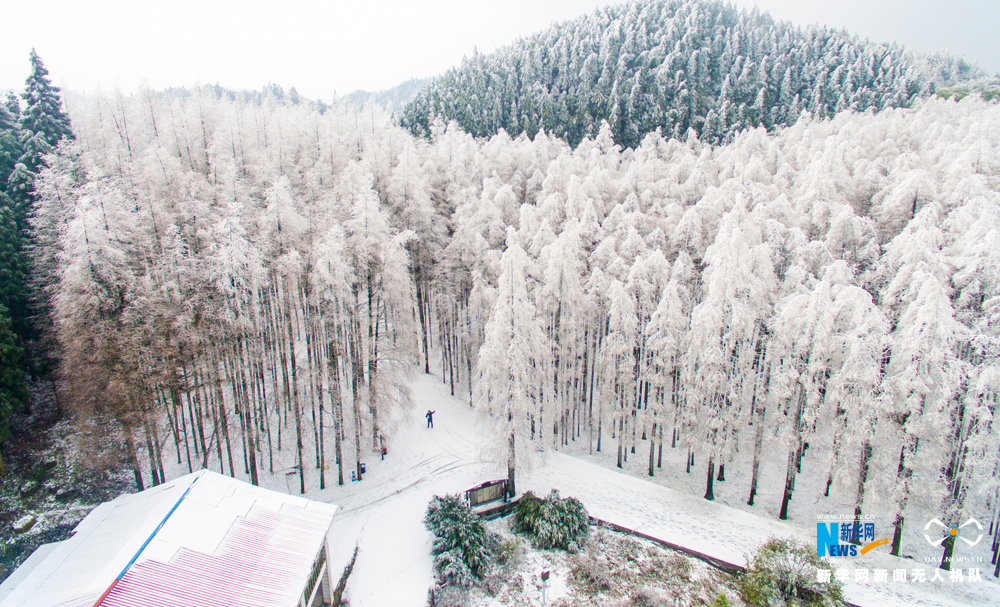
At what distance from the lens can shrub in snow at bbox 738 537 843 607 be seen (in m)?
14.0

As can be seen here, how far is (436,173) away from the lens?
3544cm

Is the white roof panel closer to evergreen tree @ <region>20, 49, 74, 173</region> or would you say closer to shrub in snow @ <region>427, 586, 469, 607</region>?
shrub in snow @ <region>427, 586, 469, 607</region>

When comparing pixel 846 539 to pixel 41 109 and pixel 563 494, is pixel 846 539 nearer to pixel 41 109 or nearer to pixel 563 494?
pixel 563 494

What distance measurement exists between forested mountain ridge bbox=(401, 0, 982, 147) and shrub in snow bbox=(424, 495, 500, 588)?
6263 cm

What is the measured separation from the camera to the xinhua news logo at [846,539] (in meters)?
18.8

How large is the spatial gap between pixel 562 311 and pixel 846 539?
15685 mm

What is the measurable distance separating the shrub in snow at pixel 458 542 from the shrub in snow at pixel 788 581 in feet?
28.9

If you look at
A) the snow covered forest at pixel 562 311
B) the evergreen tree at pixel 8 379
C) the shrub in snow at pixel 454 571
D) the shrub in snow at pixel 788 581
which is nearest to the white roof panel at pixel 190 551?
the shrub in snow at pixel 454 571

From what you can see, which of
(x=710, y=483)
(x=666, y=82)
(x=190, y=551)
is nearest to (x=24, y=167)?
(x=190, y=551)

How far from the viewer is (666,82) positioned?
78.9m

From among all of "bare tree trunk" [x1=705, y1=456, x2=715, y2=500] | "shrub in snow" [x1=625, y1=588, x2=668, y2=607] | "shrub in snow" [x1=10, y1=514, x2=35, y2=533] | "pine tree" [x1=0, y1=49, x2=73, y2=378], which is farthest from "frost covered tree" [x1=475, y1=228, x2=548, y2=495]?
"pine tree" [x1=0, y1=49, x2=73, y2=378]

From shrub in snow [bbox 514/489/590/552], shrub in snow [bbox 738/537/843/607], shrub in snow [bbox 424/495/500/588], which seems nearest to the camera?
shrub in snow [bbox 738/537/843/607]

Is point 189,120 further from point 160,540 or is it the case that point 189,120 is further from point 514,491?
point 514,491

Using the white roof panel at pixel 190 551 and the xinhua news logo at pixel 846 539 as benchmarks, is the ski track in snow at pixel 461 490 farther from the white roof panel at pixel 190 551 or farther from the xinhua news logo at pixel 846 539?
the white roof panel at pixel 190 551
